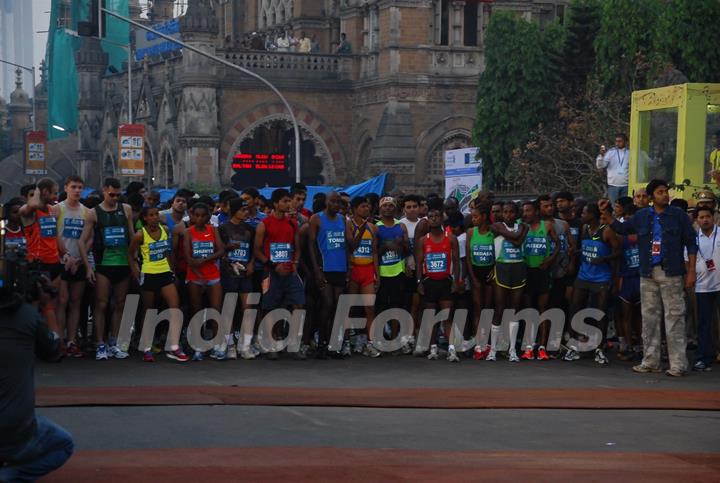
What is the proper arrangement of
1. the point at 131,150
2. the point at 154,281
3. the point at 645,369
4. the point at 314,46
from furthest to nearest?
the point at 314,46 < the point at 131,150 < the point at 154,281 < the point at 645,369

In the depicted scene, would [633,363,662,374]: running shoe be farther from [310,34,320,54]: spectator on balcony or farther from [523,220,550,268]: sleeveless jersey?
[310,34,320,54]: spectator on balcony

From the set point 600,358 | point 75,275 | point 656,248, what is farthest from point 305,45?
point 656,248

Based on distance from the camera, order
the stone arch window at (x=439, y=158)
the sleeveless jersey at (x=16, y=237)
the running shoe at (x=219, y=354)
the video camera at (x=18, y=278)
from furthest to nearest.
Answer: the stone arch window at (x=439, y=158) → the running shoe at (x=219, y=354) → the sleeveless jersey at (x=16, y=237) → the video camera at (x=18, y=278)

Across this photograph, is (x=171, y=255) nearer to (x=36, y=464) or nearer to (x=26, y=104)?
(x=36, y=464)

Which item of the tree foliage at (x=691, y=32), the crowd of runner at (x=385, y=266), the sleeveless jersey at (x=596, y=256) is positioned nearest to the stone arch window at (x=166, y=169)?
the tree foliage at (x=691, y=32)

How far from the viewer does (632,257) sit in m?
17.2

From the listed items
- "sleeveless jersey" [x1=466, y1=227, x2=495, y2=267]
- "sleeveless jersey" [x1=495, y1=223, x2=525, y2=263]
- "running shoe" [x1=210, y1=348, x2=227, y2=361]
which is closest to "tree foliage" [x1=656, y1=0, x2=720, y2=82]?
"sleeveless jersey" [x1=466, y1=227, x2=495, y2=267]

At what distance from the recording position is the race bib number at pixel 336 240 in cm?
1714

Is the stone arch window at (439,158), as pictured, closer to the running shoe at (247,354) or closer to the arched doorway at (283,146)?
the arched doorway at (283,146)

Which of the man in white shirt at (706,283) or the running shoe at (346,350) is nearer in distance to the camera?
the man in white shirt at (706,283)

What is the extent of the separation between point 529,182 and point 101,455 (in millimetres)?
30112

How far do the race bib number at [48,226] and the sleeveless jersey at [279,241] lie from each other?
8.06ft

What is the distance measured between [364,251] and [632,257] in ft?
10.5

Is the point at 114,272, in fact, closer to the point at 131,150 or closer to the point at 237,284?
the point at 237,284
